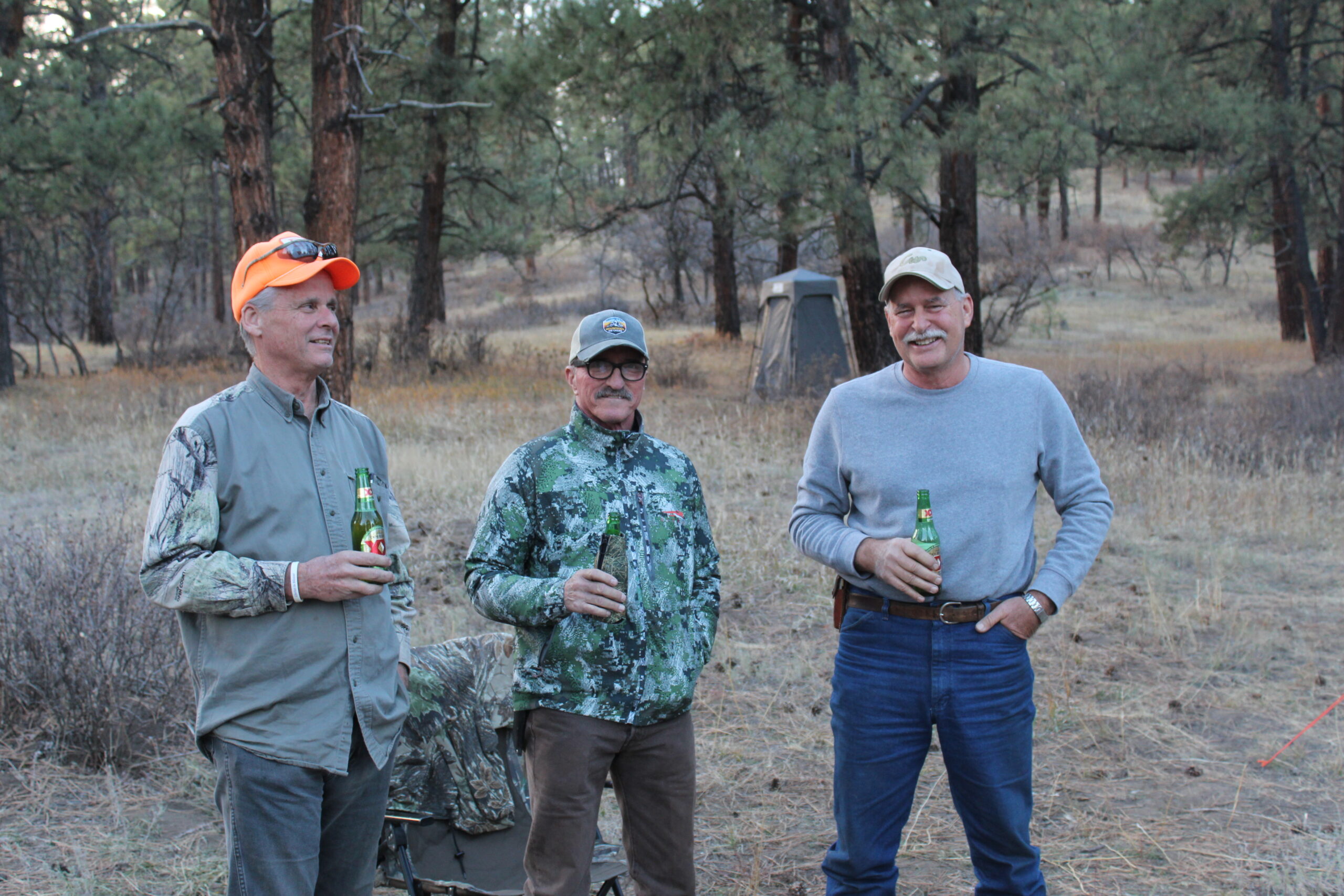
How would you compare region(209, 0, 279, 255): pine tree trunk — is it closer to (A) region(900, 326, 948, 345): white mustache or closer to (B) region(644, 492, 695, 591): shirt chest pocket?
(B) region(644, 492, 695, 591): shirt chest pocket

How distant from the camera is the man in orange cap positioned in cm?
230

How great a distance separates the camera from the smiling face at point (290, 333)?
2.49 metres

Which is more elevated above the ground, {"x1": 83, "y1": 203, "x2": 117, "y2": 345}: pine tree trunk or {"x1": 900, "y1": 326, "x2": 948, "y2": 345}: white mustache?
{"x1": 83, "y1": 203, "x2": 117, "y2": 345}: pine tree trunk

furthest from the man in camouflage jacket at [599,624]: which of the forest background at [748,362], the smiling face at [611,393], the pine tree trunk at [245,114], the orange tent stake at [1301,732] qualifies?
the pine tree trunk at [245,114]

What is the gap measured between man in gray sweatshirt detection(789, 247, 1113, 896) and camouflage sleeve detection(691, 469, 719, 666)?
0.30 metres

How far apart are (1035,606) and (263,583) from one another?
1835mm

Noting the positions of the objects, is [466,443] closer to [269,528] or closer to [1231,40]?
[269,528]

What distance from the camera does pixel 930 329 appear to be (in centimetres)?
286

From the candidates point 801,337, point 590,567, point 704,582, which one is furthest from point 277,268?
point 801,337

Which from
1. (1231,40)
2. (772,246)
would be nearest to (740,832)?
(1231,40)

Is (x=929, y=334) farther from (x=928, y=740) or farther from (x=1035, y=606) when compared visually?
(x=928, y=740)

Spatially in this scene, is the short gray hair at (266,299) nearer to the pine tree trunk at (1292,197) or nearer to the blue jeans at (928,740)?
the blue jeans at (928,740)

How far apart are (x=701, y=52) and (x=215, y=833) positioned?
423 inches

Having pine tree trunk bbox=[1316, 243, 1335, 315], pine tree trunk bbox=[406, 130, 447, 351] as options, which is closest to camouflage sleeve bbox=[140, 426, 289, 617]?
pine tree trunk bbox=[406, 130, 447, 351]
